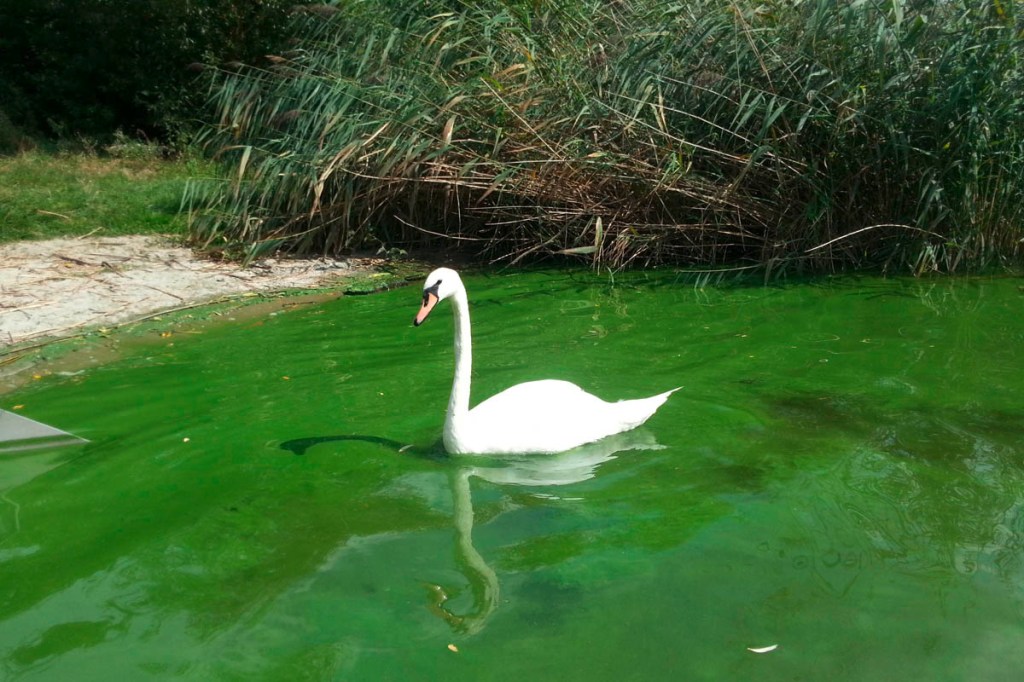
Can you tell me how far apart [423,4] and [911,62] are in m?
5.04

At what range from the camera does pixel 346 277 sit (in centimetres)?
1049

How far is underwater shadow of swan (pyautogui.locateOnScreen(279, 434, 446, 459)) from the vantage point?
560 centimetres

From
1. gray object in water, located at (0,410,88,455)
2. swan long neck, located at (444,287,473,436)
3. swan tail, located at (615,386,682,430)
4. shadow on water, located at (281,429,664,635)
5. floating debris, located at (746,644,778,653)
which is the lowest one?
gray object in water, located at (0,410,88,455)

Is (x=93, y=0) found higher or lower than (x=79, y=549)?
higher

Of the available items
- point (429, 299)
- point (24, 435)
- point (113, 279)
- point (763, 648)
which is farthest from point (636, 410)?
point (113, 279)

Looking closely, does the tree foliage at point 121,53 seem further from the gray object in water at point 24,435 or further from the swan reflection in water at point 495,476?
the swan reflection in water at point 495,476

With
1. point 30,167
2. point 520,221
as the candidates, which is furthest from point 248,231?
point 30,167

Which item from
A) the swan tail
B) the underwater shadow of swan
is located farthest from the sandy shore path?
the swan tail

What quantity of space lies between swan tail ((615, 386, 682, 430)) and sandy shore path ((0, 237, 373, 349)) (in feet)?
15.9

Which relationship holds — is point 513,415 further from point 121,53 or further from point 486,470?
point 121,53

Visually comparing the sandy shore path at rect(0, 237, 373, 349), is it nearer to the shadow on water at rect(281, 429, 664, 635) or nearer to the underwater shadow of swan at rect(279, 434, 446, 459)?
the underwater shadow of swan at rect(279, 434, 446, 459)

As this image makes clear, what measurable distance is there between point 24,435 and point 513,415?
269 centimetres

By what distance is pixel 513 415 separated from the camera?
5477 millimetres

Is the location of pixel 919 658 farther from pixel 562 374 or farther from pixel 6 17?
pixel 6 17
